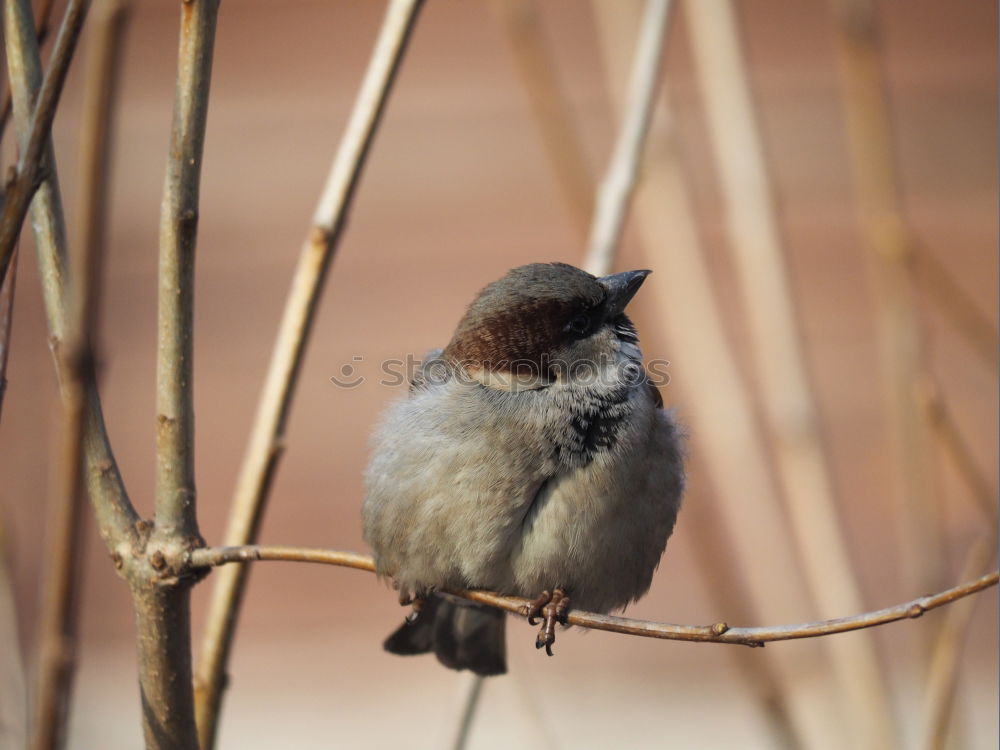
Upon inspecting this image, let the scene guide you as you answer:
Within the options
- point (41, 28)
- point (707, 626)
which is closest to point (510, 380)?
point (707, 626)

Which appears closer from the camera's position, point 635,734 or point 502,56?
point 635,734

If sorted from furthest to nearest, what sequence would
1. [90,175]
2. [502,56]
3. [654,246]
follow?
[502,56] → [654,246] → [90,175]

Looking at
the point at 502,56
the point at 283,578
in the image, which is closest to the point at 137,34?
the point at 502,56

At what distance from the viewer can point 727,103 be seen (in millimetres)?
2211

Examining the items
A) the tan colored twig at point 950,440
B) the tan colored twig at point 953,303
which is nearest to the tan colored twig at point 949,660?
the tan colored twig at point 950,440

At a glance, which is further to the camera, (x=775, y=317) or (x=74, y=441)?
(x=775, y=317)

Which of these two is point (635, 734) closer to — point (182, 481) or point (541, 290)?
point (541, 290)

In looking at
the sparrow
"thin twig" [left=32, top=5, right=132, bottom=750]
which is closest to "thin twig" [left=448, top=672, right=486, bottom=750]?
the sparrow

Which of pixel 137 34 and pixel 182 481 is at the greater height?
pixel 137 34

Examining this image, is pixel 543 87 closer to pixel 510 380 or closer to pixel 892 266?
pixel 510 380

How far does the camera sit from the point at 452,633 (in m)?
2.20

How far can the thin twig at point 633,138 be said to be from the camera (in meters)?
2.00

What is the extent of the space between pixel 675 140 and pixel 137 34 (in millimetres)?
4139

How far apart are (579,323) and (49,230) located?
1.11 m
